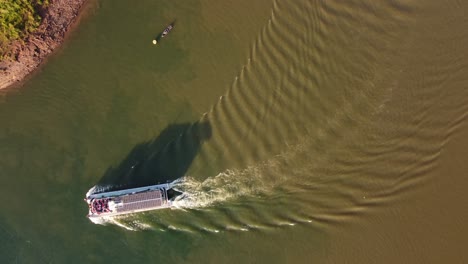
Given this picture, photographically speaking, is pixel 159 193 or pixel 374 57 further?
pixel 374 57

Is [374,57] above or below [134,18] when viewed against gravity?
below

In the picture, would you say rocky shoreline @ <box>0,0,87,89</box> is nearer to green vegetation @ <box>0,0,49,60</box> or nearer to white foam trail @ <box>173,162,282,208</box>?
green vegetation @ <box>0,0,49,60</box>

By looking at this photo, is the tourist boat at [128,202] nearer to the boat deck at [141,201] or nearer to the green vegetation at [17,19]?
the boat deck at [141,201]

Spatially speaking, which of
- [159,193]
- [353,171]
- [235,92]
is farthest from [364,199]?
[159,193]

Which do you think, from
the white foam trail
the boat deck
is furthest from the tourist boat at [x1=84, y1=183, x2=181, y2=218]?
the white foam trail

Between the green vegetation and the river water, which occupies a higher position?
the green vegetation

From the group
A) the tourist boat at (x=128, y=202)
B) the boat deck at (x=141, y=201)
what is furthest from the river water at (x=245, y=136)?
the boat deck at (x=141, y=201)

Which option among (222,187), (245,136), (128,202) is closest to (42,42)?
(128,202)

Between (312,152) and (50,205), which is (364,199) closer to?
(312,152)
